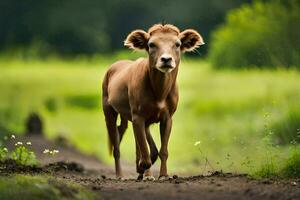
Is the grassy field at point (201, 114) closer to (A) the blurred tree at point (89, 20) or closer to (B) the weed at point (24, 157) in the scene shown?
(B) the weed at point (24, 157)

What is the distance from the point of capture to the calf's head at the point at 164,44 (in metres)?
12.5

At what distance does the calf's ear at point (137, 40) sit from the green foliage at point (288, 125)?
4.81 meters

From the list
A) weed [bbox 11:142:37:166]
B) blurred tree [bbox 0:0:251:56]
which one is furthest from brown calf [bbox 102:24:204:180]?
blurred tree [bbox 0:0:251:56]

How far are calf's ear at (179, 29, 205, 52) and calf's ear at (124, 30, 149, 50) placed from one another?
0.49 meters

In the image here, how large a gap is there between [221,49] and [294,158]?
21.7 metres

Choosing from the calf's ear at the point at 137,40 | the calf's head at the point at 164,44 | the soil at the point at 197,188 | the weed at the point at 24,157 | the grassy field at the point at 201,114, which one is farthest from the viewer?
the grassy field at the point at 201,114

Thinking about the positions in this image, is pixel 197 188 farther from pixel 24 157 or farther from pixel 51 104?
pixel 51 104

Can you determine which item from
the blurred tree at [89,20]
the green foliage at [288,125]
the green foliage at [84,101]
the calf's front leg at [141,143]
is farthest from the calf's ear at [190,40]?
the blurred tree at [89,20]

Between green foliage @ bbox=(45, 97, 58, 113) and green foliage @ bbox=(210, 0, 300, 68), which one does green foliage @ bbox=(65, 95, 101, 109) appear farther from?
Answer: green foliage @ bbox=(210, 0, 300, 68)

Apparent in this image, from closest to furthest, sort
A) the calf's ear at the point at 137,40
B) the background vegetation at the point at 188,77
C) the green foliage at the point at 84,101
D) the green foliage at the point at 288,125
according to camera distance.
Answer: the calf's ear at the point at 137,40 → the green foliage at the point at 288,125 → the background vegetation at the point at 188,77 → the green foliage at the point at 84,101

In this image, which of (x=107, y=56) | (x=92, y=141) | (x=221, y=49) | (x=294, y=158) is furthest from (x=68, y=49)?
(x=294, y=158)

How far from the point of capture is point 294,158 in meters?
12.6

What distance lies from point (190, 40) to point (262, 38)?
11700 millimetres

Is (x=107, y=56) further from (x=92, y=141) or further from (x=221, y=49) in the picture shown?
(x=92, y=141)
